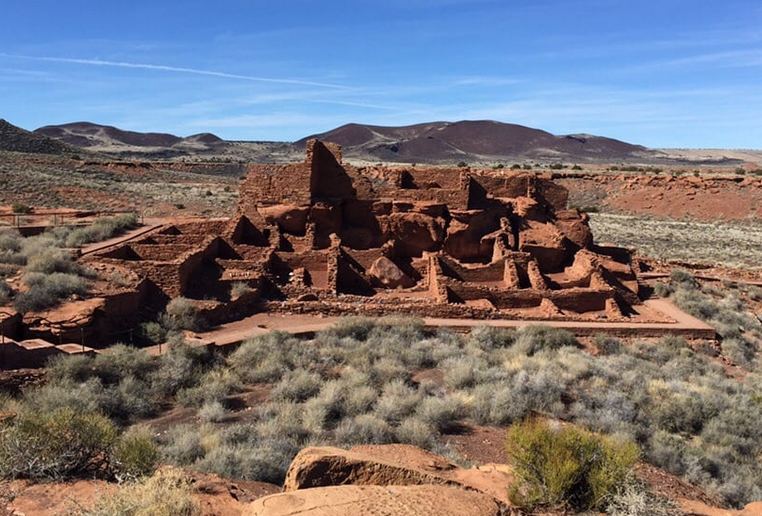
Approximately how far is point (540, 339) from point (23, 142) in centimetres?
6056

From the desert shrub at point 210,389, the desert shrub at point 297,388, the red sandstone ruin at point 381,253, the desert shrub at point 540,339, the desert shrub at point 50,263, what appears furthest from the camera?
the red sandstone ruin at point 381,253

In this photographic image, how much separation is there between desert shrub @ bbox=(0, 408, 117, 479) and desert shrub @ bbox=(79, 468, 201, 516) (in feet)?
3.31

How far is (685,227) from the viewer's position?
124 feet

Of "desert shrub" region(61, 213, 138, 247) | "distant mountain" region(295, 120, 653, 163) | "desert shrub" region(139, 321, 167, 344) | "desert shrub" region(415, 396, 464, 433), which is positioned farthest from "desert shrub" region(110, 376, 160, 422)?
"distant mountain" region(295, 120, 653, 163)

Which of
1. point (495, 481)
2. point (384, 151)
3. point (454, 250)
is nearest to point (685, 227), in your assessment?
point (454, 250)

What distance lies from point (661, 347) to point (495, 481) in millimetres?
9488

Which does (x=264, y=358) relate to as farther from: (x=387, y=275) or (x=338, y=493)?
(x=338, y=493)

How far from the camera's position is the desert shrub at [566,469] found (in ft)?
16.9

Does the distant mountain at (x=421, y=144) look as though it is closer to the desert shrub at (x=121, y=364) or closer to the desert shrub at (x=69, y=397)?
the desert shrub at (x=121, y=364)

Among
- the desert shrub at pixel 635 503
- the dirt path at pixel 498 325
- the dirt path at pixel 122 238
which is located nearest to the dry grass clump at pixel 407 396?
the dirt path at pixel 498 325

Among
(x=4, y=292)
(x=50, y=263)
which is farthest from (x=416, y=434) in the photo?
(x=50, y=263)

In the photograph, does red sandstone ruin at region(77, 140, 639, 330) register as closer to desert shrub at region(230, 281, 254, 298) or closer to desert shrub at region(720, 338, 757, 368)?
desert shrub at region(230, 281, 254, 298)

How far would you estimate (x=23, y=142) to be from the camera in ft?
187

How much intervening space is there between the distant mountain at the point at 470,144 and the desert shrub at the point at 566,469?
10472 centimetres
